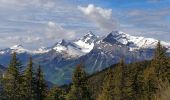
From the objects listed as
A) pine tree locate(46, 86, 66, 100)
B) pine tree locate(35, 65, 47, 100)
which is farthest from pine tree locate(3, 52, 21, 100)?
pine tree locate(46, 86, 66, 100)

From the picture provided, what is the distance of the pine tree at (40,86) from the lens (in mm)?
53688

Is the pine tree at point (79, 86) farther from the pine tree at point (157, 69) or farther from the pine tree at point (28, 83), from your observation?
the pine tree at point (157, 69)

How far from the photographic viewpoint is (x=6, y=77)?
51.3m

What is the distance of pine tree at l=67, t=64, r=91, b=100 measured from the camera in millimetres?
59906

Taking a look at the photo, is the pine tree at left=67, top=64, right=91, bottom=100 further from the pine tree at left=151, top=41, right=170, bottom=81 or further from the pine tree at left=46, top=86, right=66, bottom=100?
the pine tree at left=151, top=41, right=170, bottom=81

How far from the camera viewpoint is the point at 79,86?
60406mm

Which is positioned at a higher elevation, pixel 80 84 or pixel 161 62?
pixel 161 62

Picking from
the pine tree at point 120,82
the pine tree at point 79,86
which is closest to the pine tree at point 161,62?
the pine tree at point 120,82

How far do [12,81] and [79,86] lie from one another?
485 inches

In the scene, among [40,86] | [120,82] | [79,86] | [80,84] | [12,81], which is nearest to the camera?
[12,81]

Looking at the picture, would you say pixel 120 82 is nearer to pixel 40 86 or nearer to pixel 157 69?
pixel 157 69

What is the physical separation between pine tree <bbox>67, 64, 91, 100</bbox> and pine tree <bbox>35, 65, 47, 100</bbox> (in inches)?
238

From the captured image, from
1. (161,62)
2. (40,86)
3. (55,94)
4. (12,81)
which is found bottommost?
(55,94)

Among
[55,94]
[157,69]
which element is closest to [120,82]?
[157,69]
